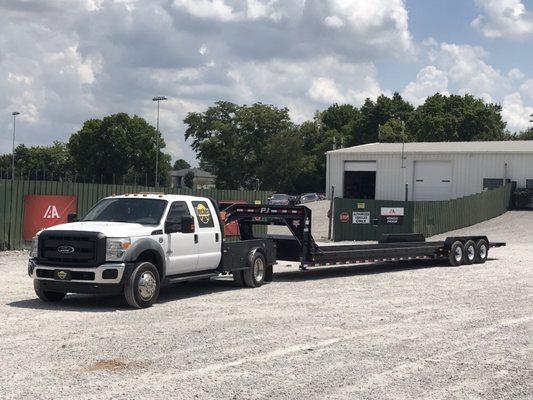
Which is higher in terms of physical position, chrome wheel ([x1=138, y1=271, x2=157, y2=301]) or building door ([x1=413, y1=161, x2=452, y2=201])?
building door ([x1=413, y1=161, x2=452, y2=201])

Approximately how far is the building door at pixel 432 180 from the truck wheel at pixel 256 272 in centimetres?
4616

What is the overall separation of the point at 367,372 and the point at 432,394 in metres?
1.01

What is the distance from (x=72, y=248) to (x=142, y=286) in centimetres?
132

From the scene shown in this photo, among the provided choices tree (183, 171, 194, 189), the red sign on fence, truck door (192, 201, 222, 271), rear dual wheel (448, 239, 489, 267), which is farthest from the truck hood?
tree (183, 171, 194, 189)

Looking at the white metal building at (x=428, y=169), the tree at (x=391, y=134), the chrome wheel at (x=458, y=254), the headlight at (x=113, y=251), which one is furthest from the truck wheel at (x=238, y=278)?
the tree at (x=391, y=134)

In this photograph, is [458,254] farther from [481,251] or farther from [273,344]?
[273,344]

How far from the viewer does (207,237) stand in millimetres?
14539

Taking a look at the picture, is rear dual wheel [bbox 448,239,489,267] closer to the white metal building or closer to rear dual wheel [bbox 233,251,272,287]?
rear dual wheel [bbox 233,251,272,287]

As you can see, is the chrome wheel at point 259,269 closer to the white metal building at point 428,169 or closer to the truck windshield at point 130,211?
the truck windshield at point 130,211

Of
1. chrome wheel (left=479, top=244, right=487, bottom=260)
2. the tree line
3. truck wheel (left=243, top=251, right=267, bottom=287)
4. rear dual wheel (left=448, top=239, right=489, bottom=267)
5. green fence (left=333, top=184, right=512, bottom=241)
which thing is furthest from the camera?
the tree line

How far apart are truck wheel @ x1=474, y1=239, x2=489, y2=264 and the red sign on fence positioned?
1343 cm

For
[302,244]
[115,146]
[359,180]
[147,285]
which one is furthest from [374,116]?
[147,285]

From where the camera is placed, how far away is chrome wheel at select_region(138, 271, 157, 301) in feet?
41.3

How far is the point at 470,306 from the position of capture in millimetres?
13844
